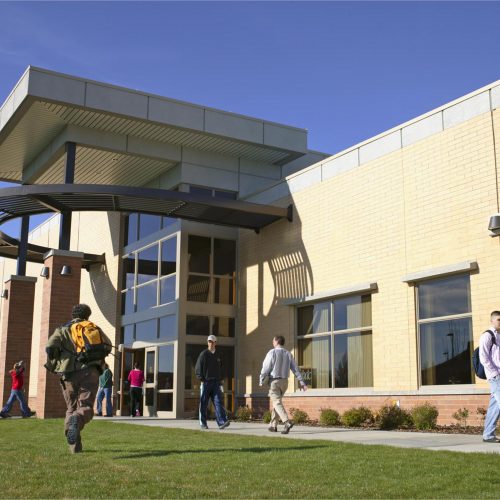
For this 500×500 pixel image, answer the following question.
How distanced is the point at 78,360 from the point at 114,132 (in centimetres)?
1384

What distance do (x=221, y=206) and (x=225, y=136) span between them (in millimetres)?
3464

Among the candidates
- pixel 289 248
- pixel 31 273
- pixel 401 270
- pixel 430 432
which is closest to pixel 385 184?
pixel 401 270

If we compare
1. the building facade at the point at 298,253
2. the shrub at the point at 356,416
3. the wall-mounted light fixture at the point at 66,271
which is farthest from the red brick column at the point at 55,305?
the shrub at the point at 356,416

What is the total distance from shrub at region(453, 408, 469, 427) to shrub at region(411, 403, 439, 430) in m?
0.40

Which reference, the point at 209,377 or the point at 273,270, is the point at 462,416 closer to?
the point at 209,377

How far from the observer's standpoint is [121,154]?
861 inches

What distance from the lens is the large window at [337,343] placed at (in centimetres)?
1667

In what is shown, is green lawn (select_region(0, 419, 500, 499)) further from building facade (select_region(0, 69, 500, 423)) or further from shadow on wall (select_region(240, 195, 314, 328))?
shadow on wall (select_region(240, 195, 314, 328))

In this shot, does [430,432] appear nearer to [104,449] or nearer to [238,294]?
[104,449]

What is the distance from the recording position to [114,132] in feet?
70.6

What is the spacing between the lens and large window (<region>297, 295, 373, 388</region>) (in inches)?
656

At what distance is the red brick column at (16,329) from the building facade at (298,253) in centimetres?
283

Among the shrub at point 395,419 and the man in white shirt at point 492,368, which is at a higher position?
the man in white shirt at point 492,368

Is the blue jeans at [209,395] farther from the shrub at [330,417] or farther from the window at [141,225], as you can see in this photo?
the window at [141,225]
